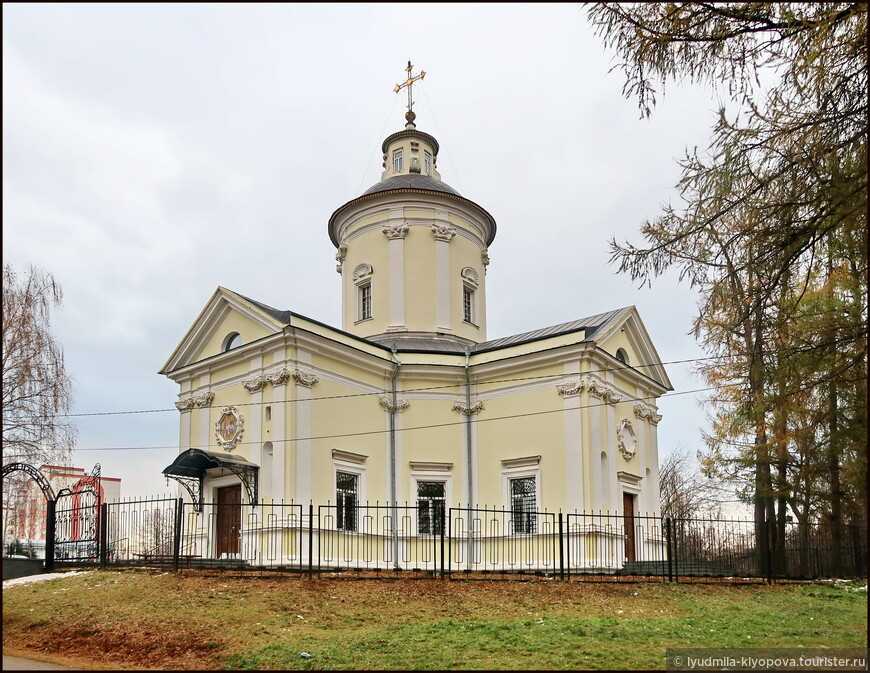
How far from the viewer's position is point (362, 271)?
25094mm

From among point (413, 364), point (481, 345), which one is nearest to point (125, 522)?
point (413, 364)

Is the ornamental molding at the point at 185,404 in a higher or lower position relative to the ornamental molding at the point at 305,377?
lower

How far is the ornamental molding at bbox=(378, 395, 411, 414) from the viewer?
21094 millimetres

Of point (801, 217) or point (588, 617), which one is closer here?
point (801, 217)

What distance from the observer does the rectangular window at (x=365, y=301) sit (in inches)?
983

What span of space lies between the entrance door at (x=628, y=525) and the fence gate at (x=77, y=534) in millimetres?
12318

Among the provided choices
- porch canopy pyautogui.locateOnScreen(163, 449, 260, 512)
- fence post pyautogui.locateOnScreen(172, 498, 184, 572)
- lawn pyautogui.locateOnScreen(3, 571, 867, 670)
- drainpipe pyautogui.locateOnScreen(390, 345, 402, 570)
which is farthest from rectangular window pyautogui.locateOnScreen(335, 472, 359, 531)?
lawn pyautogui.locateOnScreen(3, 571, 867, 670)

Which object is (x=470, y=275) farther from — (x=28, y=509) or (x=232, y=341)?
(x=28, y=509)

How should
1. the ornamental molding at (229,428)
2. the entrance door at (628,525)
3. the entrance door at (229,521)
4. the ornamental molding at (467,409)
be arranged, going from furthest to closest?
the ornamental molding at (467,409)
the entrance door at (628,525)
the ornamental molding at (229,428)
the entrance door at (229,521)

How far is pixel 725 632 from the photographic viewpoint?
10.9 m

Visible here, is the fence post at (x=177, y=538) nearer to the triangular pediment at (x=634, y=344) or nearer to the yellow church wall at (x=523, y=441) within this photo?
the yellow church wall at (x=523, y=441)

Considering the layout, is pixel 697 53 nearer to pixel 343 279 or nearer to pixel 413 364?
pixel 413 364

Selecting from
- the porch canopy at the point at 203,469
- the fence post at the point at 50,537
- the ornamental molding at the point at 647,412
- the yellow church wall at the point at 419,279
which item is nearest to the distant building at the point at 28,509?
the porch canopy at the point at 203,469

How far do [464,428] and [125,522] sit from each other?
8.80 meters
